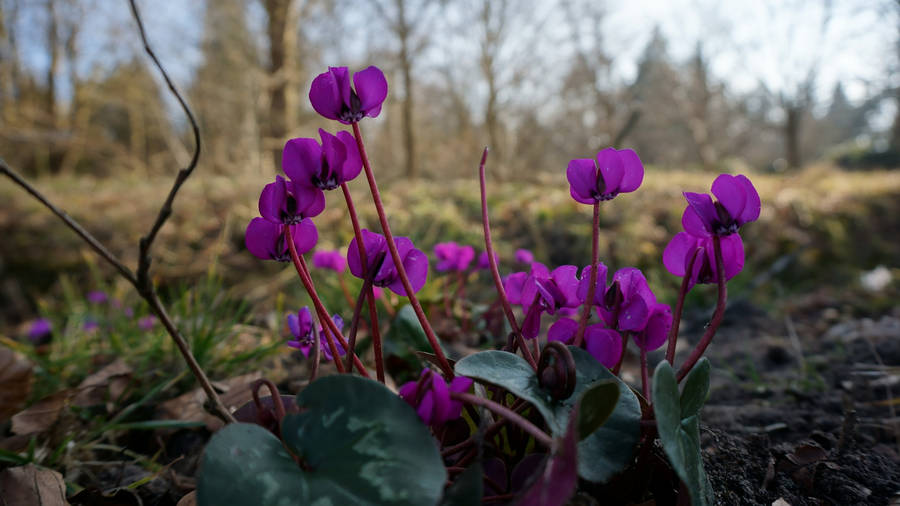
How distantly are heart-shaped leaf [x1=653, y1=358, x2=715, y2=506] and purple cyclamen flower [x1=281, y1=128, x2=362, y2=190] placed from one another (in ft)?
1.67

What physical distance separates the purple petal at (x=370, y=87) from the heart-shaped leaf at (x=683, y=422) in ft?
1.79

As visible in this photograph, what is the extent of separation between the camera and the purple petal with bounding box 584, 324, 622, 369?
83 cm

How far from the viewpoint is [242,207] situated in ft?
16.9

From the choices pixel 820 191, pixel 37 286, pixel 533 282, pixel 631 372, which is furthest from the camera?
pixel 820 191

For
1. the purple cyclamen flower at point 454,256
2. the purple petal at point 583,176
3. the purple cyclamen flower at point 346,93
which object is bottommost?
the purple cyclamen flower at point 454,256

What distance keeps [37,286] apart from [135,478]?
15.9ft

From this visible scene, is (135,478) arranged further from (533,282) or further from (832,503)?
(832,503)

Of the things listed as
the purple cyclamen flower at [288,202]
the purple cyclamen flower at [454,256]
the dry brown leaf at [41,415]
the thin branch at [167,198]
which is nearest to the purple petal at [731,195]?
the purple cyclamen flower at [288,202]

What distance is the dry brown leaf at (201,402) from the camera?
1.33 metres

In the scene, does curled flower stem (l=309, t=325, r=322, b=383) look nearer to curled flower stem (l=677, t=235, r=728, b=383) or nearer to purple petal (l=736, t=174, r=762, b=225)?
curled flower stem (l=677, t=235, r=728, b=383)

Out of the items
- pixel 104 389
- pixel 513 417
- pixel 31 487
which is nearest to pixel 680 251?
pixel 513 417

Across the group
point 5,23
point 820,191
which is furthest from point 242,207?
point 5,23

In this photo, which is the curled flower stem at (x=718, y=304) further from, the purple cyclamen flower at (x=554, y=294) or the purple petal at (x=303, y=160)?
the purple petal at (x=303, y=160)

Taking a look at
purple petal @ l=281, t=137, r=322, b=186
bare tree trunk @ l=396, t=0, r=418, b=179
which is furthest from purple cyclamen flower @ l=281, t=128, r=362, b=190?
bare tree trunk @ l=396, t=0, r=418, b=179
